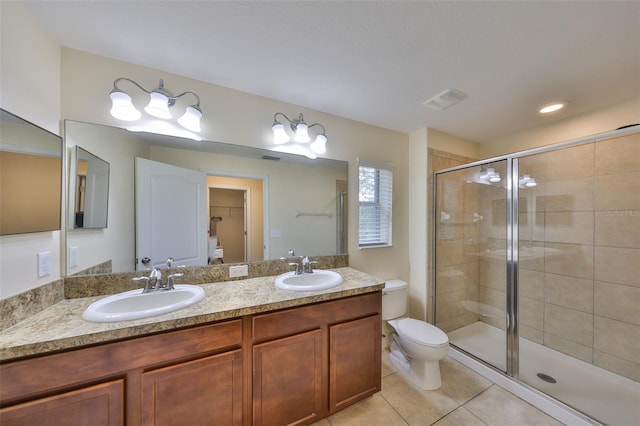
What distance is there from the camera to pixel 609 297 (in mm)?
1800

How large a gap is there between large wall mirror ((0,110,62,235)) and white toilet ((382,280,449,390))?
2.39 meters

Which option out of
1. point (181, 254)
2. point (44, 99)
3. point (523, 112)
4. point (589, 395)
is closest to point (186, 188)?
point (181, 254)

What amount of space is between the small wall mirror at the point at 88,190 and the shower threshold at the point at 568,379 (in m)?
3.17

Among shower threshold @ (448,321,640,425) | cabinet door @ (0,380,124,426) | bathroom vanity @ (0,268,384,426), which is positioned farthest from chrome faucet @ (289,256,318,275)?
shower threshold @ (448,321,640,425)

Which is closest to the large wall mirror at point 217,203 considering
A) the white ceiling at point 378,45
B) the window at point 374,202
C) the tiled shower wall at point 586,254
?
the window at point 374,202

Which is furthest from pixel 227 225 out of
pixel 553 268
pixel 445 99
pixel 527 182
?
pixel 553 268

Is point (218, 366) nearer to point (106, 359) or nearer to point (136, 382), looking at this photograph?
point (136, 382)

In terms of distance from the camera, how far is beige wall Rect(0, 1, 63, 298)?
3.07 feet

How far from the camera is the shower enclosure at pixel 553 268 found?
1692 millimetres

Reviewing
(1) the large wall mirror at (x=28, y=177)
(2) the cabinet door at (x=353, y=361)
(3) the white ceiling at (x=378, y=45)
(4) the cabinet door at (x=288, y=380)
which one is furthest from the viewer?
(2) the cabinet door at (x=353, y=361)

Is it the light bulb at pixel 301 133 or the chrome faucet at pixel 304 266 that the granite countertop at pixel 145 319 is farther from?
the light bulb at pixel 301 133

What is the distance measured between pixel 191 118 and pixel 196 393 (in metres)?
1.59

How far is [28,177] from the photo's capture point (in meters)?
1.04

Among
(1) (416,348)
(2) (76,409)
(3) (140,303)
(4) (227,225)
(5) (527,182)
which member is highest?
(5) (527,182)
